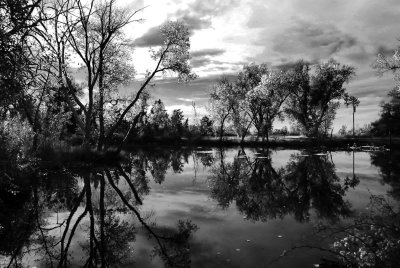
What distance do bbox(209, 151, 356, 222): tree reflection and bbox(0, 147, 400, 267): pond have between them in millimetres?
49

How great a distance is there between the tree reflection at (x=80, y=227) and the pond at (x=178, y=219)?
30 mm

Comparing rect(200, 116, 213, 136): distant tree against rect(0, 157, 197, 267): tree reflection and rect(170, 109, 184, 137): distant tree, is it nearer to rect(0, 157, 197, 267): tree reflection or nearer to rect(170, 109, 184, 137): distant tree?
rect(170, 109, 184, 137): distant tree

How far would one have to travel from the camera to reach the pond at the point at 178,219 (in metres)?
8.90

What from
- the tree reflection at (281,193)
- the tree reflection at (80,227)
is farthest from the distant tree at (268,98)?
the tree reflection at (80,227)

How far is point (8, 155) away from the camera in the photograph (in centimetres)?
1489

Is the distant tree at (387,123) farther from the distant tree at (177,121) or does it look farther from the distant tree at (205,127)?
the distant tree at (177,121)

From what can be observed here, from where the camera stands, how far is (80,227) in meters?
11.8

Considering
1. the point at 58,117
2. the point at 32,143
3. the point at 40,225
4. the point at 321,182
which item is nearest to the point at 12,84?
the point at 40,225

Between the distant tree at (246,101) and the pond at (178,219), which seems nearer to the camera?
the pond at (178,219)

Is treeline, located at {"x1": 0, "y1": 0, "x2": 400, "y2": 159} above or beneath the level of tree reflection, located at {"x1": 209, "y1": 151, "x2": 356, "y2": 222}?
above

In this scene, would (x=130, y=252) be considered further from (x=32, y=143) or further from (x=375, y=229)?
(x=32, y=143)

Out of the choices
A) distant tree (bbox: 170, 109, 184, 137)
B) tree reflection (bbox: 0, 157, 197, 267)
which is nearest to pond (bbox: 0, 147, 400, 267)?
tree reflection (bbox: 0, 157, 197, 267)

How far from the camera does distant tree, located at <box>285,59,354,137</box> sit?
75.8 meters

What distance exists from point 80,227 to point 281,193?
10.5m
